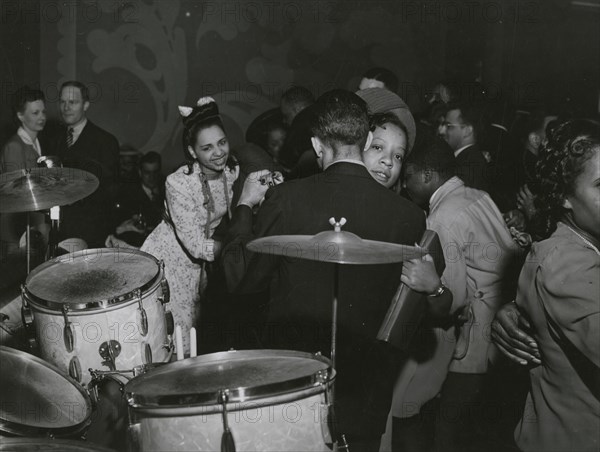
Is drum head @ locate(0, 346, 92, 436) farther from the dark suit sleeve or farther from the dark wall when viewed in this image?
the dark wall

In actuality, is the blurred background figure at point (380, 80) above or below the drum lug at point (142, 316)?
above

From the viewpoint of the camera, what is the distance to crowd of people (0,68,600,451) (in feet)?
6.88

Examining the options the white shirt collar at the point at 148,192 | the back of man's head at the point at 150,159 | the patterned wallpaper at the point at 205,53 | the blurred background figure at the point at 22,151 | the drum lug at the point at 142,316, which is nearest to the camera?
the drum lug at the point at 142,316

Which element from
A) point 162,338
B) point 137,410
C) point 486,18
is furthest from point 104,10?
point 137,410

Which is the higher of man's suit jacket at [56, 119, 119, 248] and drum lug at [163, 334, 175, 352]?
man's suit jacket at [56, 119, 119, 248]

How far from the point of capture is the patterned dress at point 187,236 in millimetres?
4246

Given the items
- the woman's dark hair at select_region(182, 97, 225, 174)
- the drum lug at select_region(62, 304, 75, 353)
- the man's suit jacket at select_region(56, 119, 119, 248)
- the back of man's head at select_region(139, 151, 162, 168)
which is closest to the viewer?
the drum lug at select_region(62, 304, 75, 353)

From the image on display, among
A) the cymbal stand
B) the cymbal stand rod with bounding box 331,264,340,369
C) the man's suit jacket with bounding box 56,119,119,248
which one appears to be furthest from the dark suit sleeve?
the man's suit jacket with bounding box 56,119,119,248

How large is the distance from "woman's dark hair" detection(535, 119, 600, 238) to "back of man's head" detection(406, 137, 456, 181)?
1383mm

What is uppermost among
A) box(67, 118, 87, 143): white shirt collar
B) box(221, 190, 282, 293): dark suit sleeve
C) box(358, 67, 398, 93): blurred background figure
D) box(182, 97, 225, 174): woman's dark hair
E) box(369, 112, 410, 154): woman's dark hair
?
box(358, 67, 398, 93): blurred background figure

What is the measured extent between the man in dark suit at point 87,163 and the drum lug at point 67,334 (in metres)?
2.38

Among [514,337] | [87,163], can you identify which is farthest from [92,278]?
[87,163]

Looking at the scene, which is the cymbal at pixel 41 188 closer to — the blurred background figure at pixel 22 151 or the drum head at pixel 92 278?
the drum head at pixel 92 278

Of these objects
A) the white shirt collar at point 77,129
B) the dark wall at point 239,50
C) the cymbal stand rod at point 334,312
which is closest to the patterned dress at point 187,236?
the white shirt collar at point 77,129
